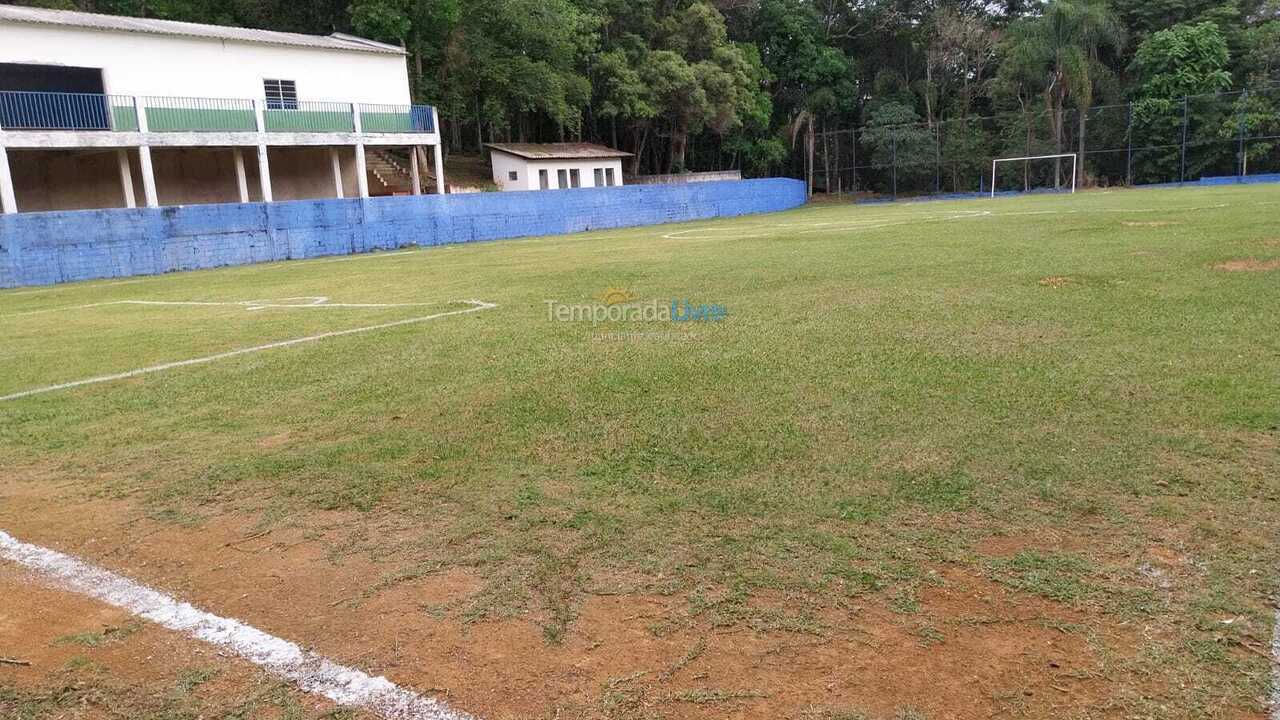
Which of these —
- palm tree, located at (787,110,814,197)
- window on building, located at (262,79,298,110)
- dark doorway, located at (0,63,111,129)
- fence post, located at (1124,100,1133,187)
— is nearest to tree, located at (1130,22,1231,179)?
fence post, located at (1124,100,1133,187)

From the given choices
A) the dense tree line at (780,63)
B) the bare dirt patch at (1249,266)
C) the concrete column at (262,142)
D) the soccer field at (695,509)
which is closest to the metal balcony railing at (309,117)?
the concrete column at (262,142)

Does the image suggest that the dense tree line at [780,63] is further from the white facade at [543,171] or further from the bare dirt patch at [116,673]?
the bare dirt patch at [116,673]

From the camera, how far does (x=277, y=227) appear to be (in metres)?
24.1

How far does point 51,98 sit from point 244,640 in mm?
30155

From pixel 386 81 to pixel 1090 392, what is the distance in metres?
34.1

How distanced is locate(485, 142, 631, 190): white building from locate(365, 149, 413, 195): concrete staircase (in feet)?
13.7

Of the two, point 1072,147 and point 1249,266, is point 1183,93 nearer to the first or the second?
point 1072,147

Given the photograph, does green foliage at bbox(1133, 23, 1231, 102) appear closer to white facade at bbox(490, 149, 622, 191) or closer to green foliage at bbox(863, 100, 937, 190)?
green foliage at bbox(863, 100, 937, 190)

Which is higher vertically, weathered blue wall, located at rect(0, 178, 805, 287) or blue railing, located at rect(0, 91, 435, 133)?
blue railing, located at rect(0, 91, 435, 133)

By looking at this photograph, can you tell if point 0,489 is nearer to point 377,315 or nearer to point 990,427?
point 990,427

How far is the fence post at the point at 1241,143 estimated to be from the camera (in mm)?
38156

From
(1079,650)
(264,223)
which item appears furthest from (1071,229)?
(264,223)

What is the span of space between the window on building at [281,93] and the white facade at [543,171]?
32.0ft

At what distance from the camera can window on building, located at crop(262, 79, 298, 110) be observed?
3234cm
